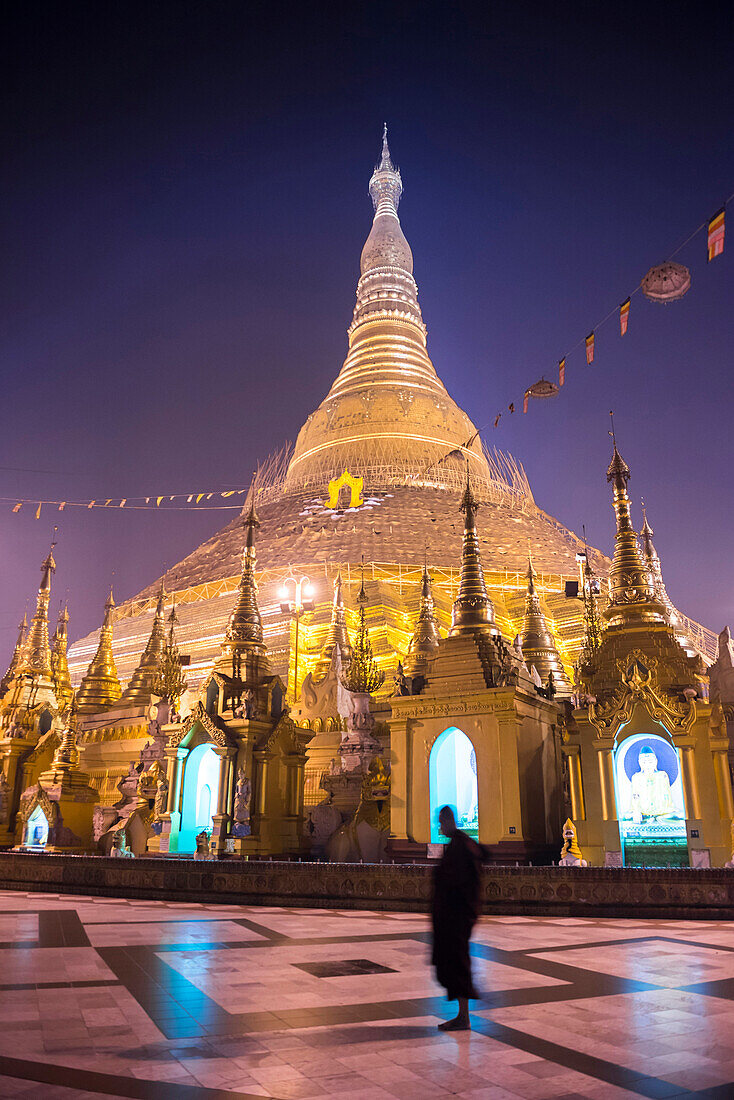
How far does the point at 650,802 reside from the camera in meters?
14.0

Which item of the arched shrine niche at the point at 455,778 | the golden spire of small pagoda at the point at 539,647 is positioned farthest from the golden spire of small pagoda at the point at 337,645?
the arched shrine niche at the point at 455,778

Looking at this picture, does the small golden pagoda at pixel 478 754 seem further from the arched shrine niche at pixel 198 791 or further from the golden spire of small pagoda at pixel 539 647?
the golden spire of small pagoda at pixel 539 647

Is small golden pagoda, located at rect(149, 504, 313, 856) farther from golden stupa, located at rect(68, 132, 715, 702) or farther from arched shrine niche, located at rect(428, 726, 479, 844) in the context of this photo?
golden stupa, located at rect(68, 132, 715, 702)

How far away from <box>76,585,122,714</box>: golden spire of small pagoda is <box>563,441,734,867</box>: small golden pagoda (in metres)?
20.0

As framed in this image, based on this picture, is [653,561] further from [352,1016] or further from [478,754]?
[352,1016]

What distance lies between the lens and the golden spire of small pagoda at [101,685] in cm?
2959

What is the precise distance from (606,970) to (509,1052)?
2.82 metres

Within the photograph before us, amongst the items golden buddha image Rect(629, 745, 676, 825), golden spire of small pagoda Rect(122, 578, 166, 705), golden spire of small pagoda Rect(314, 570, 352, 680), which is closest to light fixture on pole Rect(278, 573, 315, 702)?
golden spire of small pagoda Rect(314, 570, 352, 680)

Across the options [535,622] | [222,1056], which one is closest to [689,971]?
[222,1056]

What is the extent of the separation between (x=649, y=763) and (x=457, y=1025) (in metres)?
10.6

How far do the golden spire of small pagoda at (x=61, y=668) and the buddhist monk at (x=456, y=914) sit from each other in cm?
2327

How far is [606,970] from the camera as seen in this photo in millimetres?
6746

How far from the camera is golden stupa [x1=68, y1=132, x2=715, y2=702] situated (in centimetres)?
3334

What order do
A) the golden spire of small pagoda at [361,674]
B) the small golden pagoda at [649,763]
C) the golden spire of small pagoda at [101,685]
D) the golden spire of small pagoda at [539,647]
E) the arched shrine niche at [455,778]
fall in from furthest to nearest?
the golden spire of small pagoda at [101,685]
the golden spire of small pagoda at [539,647]
the golden spire of small pagoda at [361,674]
the arched shrine niche at [455,778]
the small golden pagoda at [649,763]
